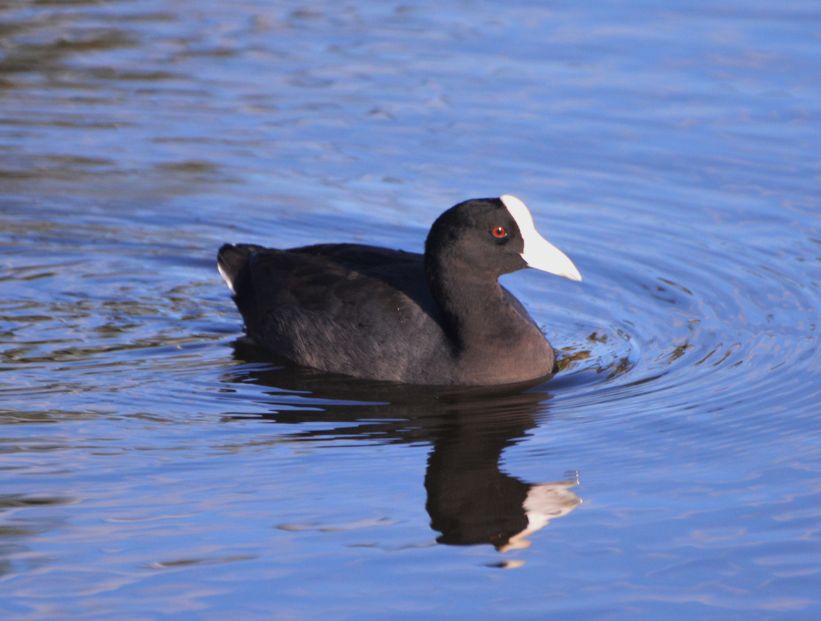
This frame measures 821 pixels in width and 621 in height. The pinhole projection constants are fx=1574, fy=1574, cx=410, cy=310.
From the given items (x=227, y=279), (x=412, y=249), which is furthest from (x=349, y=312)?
(x=412, y=249)

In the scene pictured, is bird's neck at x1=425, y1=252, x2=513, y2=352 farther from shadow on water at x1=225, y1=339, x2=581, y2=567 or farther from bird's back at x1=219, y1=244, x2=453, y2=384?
shadow on water at x1=225, y1=339, x2=581, y2=567

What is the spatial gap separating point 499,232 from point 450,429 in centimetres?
116

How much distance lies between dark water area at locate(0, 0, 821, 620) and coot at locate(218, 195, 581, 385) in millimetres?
177

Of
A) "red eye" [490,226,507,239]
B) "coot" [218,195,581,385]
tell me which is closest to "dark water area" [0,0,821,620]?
"coot" [218,195,581,385]

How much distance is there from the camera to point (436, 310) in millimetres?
7738

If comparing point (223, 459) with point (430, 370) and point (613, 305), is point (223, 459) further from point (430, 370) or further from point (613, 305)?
point (613, 305)

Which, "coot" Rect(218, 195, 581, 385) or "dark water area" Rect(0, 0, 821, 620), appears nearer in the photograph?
"dark water area" Rect(0, 0, 821, 620)

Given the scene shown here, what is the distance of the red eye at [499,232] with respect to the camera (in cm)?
750

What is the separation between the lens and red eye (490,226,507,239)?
7500 mm

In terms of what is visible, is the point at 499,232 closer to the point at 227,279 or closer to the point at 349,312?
the point at 349,312

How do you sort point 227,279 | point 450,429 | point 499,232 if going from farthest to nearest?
point 227,279, point 499,232, point 450,429

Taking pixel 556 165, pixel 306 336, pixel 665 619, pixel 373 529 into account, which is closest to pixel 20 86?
pixel 556 165

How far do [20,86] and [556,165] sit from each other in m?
4.40

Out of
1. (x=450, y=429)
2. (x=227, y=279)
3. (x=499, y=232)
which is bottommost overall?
(x=450, y=429)
